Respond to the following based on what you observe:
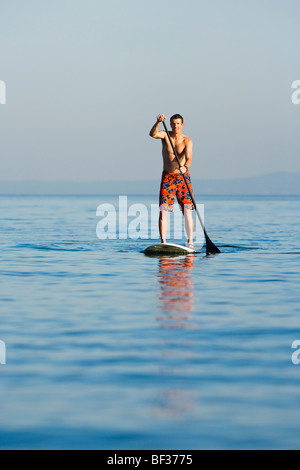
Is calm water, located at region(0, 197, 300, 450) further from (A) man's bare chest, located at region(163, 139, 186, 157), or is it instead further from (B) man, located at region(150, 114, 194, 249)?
(A) man's bare chest, located at region(163, 139, 186, 157)

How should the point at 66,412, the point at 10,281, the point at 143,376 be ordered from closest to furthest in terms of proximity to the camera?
the point at 66,412
the point at 143,376
the point at 10,281

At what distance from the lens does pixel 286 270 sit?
35.3 feet

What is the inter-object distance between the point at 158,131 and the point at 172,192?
1039mm

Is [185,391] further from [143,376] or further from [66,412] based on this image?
[66,412]

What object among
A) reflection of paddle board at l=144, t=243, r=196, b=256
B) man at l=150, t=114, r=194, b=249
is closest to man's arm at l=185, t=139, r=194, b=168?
man at l=150, t=114, r=194, b=249

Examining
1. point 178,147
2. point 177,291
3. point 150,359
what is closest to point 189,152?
point 178,147

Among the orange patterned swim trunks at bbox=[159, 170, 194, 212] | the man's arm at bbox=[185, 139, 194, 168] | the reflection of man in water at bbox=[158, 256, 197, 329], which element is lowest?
the reflection of man in water at bbox=[158, 256, 197, 329]

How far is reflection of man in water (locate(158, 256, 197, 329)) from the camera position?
6836 millimetres

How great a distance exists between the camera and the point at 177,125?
12.7m

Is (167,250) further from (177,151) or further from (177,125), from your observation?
(177,125)

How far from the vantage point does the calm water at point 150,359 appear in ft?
12.9

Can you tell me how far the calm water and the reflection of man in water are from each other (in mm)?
15
